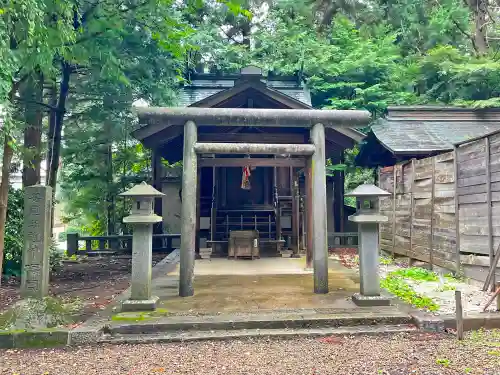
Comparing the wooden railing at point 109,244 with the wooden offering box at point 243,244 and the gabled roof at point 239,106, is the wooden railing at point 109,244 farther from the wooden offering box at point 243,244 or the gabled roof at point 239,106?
the wooden offering box at point 243,244

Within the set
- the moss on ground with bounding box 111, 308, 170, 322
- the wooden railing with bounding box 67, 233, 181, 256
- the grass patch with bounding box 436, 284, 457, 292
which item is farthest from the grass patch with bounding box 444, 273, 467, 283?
the wooden railing with bounding box 67, 233, 181, 256

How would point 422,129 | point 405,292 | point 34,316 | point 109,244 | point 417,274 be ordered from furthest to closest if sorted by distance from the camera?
point 109,244 < point 422,129 < point 417,274 < point 405,292 < point 34,316

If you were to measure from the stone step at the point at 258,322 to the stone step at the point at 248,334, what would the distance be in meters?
0.06

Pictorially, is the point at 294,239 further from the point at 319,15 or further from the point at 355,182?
the point at 319,15

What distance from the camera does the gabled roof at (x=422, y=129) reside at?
1191 cm

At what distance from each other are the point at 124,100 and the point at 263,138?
164 inches

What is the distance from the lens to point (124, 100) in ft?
32.7

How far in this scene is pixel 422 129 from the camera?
42.6ft

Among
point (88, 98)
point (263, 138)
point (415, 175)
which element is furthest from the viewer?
point (88, 98)

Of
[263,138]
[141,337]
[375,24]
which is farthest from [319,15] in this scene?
[141,337]

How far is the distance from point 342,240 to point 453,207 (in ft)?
21.5

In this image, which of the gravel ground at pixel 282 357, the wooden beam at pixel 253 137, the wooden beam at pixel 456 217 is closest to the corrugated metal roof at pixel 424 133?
the wooden beam at pixel 456 217

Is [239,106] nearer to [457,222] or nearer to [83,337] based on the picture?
[457,222]

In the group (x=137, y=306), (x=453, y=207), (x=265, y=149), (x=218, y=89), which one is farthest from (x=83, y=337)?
(x=218, y=89)
